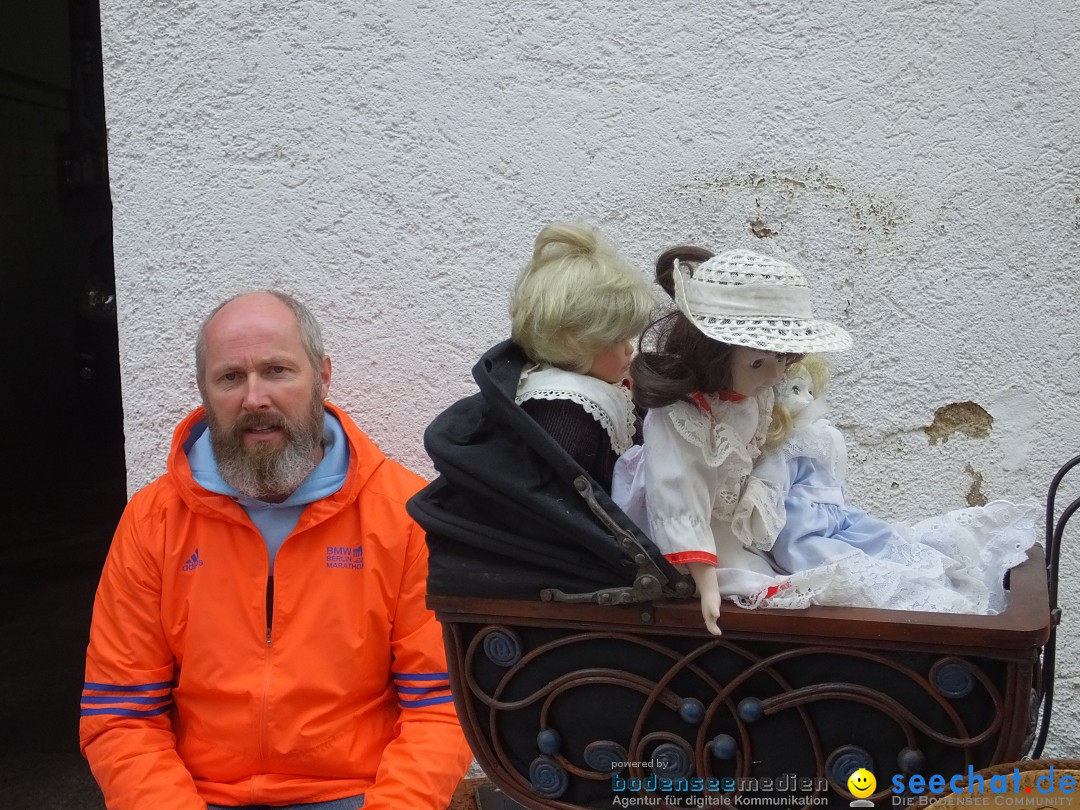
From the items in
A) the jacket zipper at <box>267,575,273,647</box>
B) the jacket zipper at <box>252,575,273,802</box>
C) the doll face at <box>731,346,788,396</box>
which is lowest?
the jacket zipper at <box>252,575,273,802</box>

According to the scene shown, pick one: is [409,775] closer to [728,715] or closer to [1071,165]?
[728,715]

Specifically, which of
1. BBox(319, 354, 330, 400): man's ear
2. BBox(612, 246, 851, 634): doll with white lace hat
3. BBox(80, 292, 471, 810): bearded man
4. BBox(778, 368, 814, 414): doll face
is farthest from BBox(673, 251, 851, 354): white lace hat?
BBox(319, 354, 330, 400): man's ear

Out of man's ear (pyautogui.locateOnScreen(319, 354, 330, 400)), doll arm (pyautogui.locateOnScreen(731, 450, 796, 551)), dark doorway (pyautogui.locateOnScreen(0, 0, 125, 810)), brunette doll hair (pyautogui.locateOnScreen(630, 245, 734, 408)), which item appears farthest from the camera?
dark doorway (pyautogui.locateOnScreen(0, 0, 125, 810))

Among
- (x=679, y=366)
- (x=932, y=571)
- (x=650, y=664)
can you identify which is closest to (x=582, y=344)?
(x=679, y=366)

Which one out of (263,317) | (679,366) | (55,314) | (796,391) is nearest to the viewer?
(679,366)

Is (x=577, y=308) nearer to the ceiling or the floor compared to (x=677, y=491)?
nearer to the ceiling

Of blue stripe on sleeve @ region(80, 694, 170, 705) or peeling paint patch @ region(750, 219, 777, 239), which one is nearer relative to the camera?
blue stripe on sleeve @ region(80, 694, 170, 705)

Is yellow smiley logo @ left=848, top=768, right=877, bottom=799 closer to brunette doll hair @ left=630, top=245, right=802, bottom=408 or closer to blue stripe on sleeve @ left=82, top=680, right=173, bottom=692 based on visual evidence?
brunette doll hair @ left=630, top=245, right=802, bottom=408

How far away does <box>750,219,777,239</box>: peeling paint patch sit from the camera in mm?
2732

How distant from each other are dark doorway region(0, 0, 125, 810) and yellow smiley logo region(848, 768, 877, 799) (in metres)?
4.12

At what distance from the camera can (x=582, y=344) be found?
1887mm

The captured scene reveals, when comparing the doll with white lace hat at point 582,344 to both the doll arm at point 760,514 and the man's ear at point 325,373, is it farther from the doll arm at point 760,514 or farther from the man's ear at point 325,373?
the man's ear at point 325,373

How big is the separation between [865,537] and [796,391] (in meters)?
0.30

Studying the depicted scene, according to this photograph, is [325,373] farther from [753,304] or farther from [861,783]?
[861,783]
